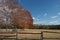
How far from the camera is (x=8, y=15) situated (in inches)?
447

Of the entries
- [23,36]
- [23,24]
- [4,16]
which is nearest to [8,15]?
[4,16]

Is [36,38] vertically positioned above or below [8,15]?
below

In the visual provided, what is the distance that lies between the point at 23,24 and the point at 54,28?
2333mm

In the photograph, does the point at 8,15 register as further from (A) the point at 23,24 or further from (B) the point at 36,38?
(B) the point at 36,38

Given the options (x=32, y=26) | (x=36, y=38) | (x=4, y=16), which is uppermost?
(x=4, y=16)

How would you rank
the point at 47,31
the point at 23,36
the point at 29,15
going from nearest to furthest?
the point at 23,36 → the point at 47,31 → the point at 29,15

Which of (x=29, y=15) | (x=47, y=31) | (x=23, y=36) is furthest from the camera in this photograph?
(x=29, y=15)

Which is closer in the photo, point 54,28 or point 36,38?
point 36,38

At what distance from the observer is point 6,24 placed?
11.2 meters

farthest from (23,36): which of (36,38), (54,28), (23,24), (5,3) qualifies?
(5,3)

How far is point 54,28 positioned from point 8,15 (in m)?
3.58

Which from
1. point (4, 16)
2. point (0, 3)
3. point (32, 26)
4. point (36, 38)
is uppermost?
point (0, 3)

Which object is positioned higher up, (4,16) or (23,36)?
(4,16)

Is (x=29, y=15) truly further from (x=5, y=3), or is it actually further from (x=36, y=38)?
(x=36, y=38)
